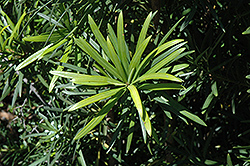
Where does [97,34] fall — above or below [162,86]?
above

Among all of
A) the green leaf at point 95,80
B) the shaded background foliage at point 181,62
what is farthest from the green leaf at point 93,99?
the shaded background foliage at point 181,62

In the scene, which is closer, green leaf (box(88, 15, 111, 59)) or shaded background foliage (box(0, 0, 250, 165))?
green leaf (box(88, 15, 111, 59))

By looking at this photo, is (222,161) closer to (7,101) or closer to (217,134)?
(217,134)

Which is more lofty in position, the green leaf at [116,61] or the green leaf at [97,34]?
the green leaf at [97,34]

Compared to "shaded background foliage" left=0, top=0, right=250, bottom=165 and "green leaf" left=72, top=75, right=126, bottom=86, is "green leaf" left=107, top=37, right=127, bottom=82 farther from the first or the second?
"shaded background foliage" left=0, top=0, right=250, bottom=165

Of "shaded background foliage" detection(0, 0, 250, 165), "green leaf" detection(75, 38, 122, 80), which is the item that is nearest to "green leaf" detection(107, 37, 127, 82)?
"green leaf" detection(75, 38, 122, 80)

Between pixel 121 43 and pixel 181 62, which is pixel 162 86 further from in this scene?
pixel 181 62

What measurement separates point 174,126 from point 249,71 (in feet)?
0.88

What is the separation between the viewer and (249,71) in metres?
0.68

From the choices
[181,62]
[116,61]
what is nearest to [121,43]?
[116,61]

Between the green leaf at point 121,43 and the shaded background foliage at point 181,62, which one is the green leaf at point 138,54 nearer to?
the green leaf at point 121,43

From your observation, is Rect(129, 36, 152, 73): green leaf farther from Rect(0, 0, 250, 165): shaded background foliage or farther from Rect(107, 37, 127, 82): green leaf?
Rect(0, 0, 250, 165): shaded background foliage

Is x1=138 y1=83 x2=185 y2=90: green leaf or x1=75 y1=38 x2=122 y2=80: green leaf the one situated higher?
x1=75 y1=38 x2=122 y2=80: green leaf

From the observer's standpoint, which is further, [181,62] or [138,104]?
[181,62]
